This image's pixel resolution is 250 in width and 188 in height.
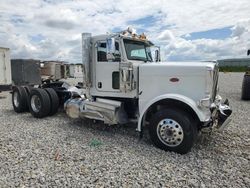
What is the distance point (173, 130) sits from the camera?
4.91 m

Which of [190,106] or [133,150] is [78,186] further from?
[190,106]

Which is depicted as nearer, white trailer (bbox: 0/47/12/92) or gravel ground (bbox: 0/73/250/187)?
gravel ground (bbox: 0/73/250/187)

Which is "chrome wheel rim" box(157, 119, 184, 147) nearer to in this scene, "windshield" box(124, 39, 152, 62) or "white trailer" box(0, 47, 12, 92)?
"windshield" box(124, 39, 152, 62)

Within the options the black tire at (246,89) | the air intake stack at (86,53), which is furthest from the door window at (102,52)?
the black tire at (246,89)

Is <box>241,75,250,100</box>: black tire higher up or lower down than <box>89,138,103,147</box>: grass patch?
higher up

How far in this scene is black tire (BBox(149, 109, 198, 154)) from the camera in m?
4.80

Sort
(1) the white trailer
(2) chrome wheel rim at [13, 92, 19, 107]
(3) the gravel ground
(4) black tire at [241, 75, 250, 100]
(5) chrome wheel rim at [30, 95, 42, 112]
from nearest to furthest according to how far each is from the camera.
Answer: (3) the gravel ground
(5) chrome wheel rim at [30, 95, 42, 112]
(2) chrome wheel rim at [13, 92, 19, 107]
(4) black tire at [241, 75, 250, 100]
(1) the white trailer

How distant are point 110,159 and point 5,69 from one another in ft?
35.2

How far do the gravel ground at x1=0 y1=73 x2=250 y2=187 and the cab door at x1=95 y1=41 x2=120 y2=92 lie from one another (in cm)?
113

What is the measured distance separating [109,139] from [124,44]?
85.5 inches

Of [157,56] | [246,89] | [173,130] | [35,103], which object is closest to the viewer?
[173,130]

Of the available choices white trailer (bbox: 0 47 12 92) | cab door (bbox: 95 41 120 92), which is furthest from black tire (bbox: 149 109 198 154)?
white trailer (bbox: 0 47 12 92)

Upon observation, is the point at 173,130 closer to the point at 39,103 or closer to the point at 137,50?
the point at 137,50

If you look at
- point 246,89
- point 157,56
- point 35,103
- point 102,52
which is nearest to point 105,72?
point 102,52
